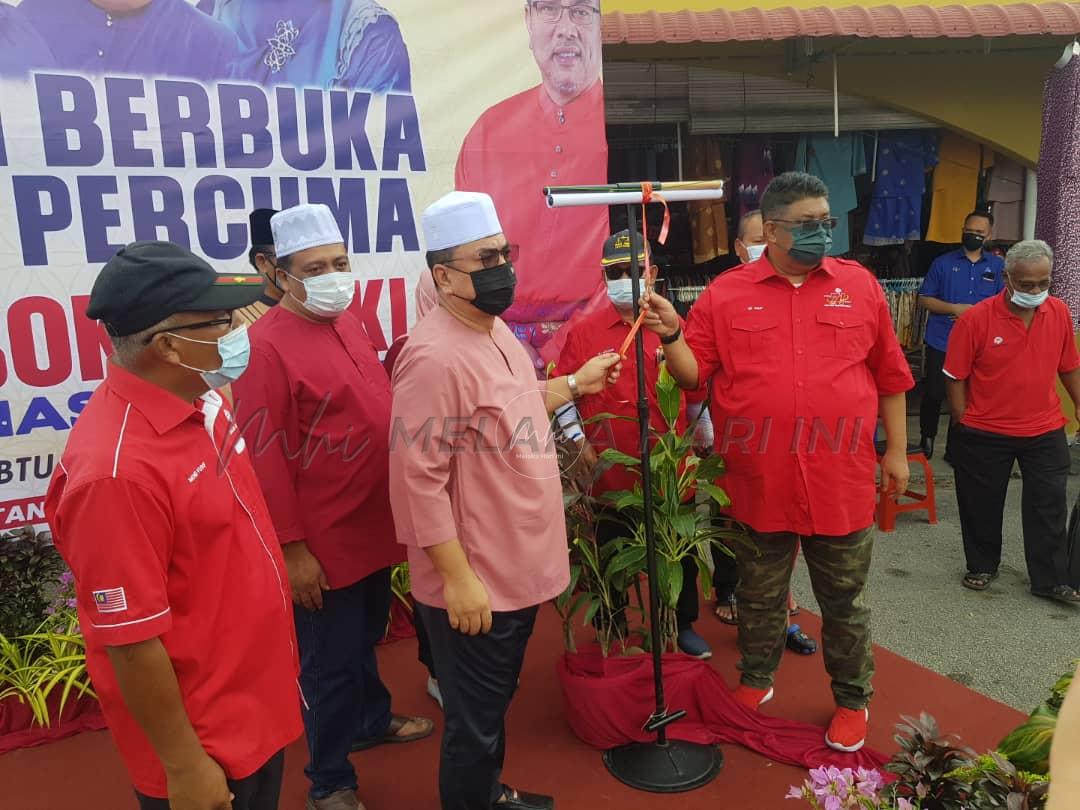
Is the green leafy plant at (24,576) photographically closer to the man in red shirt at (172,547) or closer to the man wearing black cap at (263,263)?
the man wearing black cap at (263,263)

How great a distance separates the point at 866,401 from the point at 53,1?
10.8 feet

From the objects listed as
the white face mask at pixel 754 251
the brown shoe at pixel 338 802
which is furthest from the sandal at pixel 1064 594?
the brown shoe at pixel 338 802

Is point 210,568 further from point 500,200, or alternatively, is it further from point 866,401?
point 500,200

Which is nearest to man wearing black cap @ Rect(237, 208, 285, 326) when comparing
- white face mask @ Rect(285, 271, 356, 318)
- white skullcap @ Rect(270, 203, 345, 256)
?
white skullcap @ Rect(270, 203, 345, 256)

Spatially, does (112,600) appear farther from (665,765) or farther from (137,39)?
(137,39)

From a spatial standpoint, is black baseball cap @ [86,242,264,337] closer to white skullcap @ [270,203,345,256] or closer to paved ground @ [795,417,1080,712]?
white skullcap @ [270,203,345,256]

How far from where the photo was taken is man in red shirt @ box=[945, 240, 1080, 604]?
3898 mm

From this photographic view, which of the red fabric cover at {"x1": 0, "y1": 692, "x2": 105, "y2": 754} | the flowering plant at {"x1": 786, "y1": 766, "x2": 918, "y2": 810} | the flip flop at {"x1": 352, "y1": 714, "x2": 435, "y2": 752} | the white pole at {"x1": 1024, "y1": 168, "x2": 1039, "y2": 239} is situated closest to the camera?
the flowering plant at {"x1": 786, "y1": 766, "x2": 918, "y2": 810}

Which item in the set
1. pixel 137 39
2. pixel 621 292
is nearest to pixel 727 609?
pixel 621 292

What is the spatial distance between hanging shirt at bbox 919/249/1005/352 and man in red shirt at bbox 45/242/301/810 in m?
6.11

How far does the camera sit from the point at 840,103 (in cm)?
632

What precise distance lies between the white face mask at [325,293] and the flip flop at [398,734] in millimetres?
1535

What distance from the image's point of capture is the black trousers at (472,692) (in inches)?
82.1

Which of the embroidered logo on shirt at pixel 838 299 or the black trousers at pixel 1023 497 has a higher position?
the embroidered logo on shirt at pixel 838 299
